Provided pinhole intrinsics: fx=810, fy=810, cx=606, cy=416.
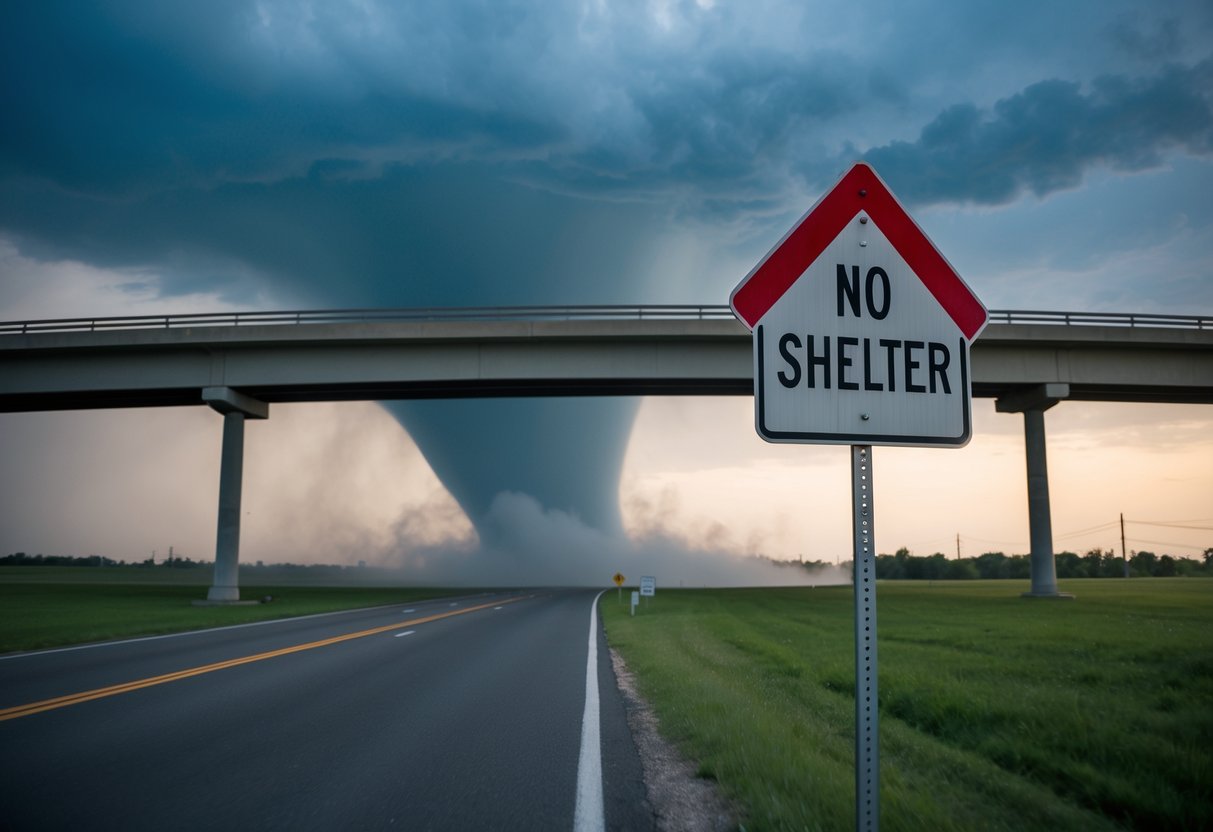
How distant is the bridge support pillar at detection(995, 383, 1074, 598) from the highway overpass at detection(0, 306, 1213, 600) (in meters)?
0.06

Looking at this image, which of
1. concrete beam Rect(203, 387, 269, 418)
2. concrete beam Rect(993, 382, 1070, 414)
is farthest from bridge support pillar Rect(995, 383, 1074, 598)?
concrete beam Rect(203, 387, 269, 418)

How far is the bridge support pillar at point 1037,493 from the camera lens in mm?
34469

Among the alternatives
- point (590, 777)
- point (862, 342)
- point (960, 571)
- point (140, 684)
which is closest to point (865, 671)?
point (862, 342)

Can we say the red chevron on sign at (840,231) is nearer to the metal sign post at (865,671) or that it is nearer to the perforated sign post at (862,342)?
the perforated sign post at (862,342)

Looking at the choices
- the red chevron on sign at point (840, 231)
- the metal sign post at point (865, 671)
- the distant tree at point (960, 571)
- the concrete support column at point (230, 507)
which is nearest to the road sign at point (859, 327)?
the red chevron on sign at point (840, 231)

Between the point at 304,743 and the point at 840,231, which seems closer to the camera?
the point at 840,231

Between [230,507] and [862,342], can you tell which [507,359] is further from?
[862,342]

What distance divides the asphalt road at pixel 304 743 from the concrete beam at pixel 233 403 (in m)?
22.3

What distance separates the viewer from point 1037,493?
3519cm

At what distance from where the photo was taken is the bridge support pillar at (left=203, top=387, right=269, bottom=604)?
112 feet

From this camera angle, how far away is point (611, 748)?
7.02 metres

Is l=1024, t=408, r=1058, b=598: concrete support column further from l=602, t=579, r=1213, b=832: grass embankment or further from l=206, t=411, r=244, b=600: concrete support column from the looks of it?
l=206, t=411, r=244, b=600: concrete support column

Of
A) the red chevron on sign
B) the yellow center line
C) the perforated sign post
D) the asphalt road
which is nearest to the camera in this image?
the perforated sign post

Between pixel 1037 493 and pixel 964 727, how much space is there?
3128 cm
